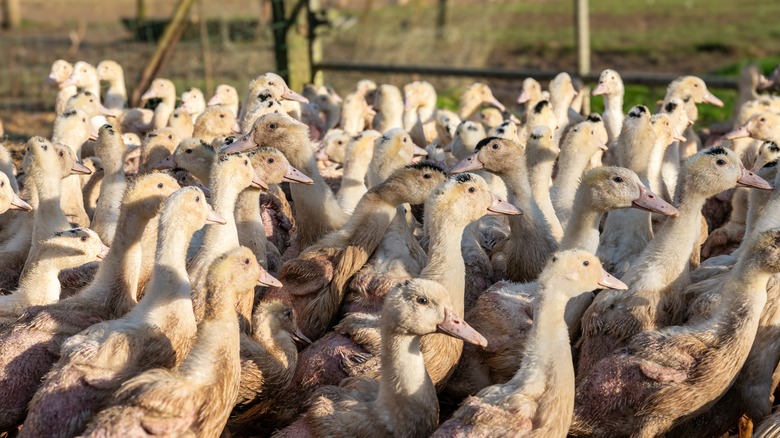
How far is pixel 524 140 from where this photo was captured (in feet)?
28.1

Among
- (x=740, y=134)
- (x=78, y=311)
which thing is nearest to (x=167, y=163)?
(x=78, y=311)

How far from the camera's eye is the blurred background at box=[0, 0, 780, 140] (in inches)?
510

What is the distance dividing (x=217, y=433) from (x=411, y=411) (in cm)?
89

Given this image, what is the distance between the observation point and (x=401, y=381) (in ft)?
15.8

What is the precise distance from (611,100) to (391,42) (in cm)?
878

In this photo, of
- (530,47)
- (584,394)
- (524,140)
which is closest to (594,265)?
(584,394)

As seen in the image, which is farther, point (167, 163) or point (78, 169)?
point (167, 163)

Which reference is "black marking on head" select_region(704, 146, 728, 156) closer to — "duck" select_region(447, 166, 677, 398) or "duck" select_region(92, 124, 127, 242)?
"duck" select_region(447, 166, 677, 398)

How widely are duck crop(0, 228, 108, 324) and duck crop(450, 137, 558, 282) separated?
2.34 metres

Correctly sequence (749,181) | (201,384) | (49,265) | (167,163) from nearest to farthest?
(201,384)
(749,181)
(49,265)
(167,163)

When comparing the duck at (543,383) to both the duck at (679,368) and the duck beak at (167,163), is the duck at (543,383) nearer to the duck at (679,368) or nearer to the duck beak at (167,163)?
the duck at (679,368)

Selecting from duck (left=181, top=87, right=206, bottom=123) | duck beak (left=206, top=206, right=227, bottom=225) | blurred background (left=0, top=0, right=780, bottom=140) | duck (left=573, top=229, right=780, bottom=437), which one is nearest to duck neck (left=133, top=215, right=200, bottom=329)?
duck beak (left=206, top=206, right=227, bottom=225)

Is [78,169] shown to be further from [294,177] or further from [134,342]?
[134,342]

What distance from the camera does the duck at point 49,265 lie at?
5.90 meters
